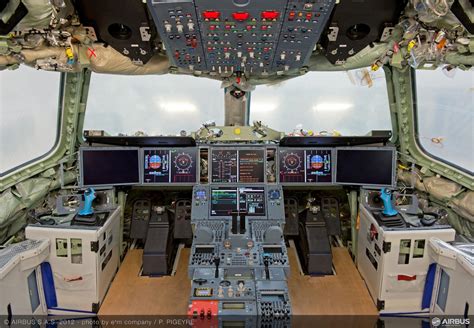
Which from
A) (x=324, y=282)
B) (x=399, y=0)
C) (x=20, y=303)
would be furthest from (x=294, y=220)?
(x=20, y=303)

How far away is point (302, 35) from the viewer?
2.57 meters

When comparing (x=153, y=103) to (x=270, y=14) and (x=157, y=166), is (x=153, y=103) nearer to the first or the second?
(x=157, y=166)

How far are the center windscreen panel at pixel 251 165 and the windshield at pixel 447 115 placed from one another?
5.40ft

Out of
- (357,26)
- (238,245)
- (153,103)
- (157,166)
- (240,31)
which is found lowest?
(238,245)

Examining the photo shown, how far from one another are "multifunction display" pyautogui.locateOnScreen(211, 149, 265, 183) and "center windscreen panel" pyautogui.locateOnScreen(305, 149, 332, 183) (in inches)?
18.0

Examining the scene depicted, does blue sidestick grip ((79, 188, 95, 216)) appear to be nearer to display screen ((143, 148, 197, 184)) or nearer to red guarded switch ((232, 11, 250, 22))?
display screen ((143, 148, 197, 184))

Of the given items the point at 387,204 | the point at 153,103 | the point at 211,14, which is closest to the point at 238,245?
the point at 387,204

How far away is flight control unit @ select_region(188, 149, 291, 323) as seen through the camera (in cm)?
226

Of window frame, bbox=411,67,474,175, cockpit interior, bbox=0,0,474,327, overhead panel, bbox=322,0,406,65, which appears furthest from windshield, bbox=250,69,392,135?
overhead panel, bbox=322,0,406,65

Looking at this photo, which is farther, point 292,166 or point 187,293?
point 292,166

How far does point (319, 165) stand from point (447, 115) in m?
1.27

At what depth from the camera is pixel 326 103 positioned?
13.1ft

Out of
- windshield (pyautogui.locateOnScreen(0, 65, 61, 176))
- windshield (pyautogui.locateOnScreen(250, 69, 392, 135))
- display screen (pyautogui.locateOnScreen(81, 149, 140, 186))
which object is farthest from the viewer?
windshield (pyautogui.locateOnScreen(250, 69, 392, 135))

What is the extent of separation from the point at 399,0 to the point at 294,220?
2237mm
